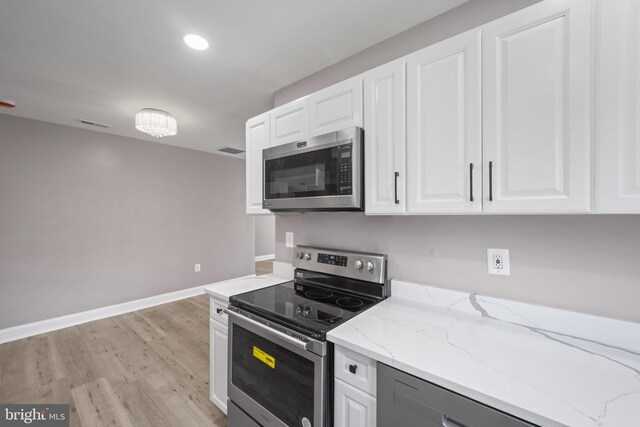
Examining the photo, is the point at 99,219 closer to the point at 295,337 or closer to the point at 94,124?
the point at 94,124

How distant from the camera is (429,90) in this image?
1209 mm

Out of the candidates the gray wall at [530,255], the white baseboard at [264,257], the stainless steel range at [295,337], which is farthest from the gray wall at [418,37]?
the white baseboard at [264,257]

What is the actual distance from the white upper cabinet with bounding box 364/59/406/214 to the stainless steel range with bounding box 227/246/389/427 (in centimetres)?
43

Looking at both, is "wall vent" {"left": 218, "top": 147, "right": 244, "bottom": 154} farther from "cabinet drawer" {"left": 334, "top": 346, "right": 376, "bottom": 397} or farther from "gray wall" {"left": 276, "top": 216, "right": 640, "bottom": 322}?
"cabinet drawer" {"left": 334, "top": 346, "right": 376, "bottom": 397}

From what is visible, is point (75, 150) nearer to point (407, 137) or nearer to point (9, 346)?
point (9, 346)

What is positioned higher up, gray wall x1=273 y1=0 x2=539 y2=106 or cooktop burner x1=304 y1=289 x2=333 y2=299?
gray wall x1=273 y1=0 x2=539 y2=106

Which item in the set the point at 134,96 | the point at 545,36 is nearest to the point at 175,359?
the point at 134,96

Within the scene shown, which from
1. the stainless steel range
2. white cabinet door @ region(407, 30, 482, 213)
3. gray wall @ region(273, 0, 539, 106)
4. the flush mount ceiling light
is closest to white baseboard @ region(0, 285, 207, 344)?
the flush mount ceiling light

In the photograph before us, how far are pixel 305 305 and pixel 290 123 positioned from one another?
117cm

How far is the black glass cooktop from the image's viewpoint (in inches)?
48.5

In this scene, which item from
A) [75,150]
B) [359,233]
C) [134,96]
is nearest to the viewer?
[359,233]

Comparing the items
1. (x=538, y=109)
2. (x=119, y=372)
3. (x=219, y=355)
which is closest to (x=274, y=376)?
(x=219, y=355)

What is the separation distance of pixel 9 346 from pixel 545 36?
485cm

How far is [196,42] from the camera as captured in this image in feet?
5.56
